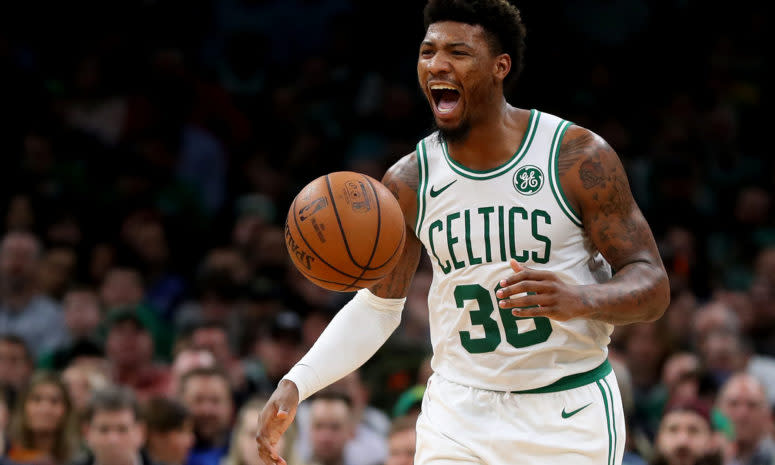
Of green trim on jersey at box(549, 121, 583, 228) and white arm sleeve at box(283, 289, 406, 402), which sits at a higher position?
green trim on jersey at box(549, 121, 583, 228)

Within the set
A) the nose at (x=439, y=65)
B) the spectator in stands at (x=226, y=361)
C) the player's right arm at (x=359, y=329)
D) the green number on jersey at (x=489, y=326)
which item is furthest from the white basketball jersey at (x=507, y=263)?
the spectator in stands at (x=226, y=361)

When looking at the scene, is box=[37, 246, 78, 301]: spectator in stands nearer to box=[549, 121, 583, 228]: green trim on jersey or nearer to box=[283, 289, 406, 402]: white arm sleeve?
box=[283, 289, 406, 402]: white arm sleeve

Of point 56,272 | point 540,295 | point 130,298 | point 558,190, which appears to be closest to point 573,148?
point 558,190

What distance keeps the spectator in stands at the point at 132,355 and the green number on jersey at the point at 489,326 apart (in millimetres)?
4282

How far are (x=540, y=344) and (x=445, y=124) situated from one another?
32.6 inches

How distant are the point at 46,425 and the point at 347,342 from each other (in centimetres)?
328

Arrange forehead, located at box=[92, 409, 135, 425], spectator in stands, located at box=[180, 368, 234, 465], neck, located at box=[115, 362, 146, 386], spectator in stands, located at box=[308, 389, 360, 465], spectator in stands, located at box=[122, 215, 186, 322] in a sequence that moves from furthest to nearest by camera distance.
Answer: spectator in stands, located at box=[122, 215, 186, 322] < neck, located at box=[115, 362, 146, 386] < spectator in stands, located at box=[180, 368, 234, 465] < spectator in stands, located at box=[308, 389, 360, 465] < forehead, located at box=[92, 409, 135, 425]

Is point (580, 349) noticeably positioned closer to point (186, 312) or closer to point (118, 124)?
point (186, 312)

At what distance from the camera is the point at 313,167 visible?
35.2 ft

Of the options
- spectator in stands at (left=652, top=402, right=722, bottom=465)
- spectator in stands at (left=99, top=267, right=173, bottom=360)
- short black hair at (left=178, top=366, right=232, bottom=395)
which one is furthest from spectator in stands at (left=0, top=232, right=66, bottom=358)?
spectator in stands at (left=652, top=402, right=722, bottom=465)

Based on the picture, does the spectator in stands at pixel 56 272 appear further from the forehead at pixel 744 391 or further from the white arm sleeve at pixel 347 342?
the white arm sleeve at pixel 347 342

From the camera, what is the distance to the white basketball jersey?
4031mm

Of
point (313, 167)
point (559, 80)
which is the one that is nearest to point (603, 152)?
point (313, 167)

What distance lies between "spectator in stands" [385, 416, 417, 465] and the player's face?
2.67 m
